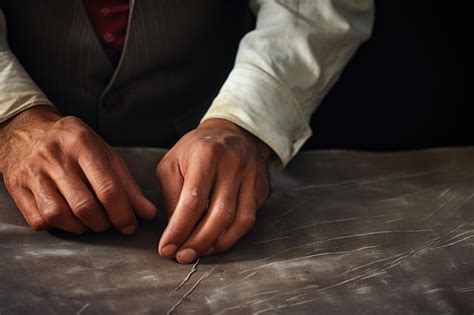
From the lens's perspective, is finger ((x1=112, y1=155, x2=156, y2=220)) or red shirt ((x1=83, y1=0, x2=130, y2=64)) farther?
red shirt ((x1=83, y1=0, x2=130, y2=64))

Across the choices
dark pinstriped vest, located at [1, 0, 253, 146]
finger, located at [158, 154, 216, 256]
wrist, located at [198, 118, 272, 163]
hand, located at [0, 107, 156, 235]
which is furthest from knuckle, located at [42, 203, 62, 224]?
dark pinstriped vest, located at [1, 0, 253, 146]

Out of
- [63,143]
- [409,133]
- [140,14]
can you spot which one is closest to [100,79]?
[140,14]

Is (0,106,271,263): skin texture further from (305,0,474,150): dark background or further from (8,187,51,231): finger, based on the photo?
(305,0,474,150): dark background

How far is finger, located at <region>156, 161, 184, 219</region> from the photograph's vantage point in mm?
882

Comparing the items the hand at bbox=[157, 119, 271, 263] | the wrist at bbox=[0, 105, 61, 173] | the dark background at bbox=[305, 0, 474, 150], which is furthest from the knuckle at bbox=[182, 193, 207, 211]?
the dark background at bbox=[305, 0, 474, 150]

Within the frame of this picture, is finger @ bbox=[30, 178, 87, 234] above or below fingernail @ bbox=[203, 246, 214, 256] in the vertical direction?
above

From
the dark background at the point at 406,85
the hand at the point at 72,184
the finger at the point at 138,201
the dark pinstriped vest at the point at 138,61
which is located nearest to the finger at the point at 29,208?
the hand at the point at 72,184

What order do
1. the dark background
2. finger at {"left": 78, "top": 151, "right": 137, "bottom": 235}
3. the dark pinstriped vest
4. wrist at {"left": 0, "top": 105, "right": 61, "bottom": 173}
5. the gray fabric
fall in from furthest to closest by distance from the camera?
the dark background → the dark pinstriped vest → wrist at {"left": 0, "top": 105, "right": 61, "bottom": 173} → finger at {"left": 78, "top": 151, "right": 137, "bottom": 235} → the gray fabric

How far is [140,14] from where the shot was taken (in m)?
1.10

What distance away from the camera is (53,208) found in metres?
0.82

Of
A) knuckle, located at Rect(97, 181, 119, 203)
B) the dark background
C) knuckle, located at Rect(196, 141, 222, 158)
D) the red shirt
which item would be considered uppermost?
the red shirt

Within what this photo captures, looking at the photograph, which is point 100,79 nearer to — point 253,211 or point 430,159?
point 253,211

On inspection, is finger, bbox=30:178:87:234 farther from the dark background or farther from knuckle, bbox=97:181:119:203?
the dark background

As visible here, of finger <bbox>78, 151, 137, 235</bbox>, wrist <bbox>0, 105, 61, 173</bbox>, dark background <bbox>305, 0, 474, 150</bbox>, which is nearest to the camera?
finger <bbox>78, 151, 137, 235</bbox>
